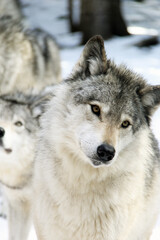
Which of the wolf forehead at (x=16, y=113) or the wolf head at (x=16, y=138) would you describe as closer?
the wolf head at (x=16, y=138)

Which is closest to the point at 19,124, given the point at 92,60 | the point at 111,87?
the point at 92,60

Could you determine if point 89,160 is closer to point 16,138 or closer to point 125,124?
point 125,124

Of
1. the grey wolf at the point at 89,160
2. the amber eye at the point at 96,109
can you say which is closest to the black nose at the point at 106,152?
the grey wolf at the point at 89,160

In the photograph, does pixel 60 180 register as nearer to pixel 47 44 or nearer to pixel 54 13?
pixel 47 44

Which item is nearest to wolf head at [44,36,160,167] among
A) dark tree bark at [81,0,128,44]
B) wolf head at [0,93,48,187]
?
wolf head at [0,93,48,187]

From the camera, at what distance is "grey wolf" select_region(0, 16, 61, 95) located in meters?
6.22

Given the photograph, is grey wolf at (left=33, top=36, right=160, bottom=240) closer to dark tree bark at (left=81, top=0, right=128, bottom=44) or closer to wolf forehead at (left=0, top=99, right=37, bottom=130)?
wolf forehead at (left=0, top=99, right=37, bottom=130)

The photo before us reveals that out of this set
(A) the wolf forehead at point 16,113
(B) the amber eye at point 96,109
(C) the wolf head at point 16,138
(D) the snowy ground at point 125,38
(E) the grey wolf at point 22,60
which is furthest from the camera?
(D) the snowy ground at point 125,38

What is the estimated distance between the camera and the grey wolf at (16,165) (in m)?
4.11

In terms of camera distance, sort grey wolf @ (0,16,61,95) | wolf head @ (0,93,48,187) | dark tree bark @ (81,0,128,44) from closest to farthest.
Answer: wolf head @ (0,93,48,187) < grey wolf @ (0,16,61,95) < dark tree bark @ (81,0,128,44)

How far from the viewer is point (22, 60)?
249 inches

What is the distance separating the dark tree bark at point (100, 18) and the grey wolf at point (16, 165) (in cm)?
487

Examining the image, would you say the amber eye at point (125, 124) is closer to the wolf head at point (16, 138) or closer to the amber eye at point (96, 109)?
the amber eye at point (96, 109)

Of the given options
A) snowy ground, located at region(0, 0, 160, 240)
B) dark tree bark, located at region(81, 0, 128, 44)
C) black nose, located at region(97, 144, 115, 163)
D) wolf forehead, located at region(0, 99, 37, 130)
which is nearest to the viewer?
black nose, located at region(97, 144, 115, 163)
